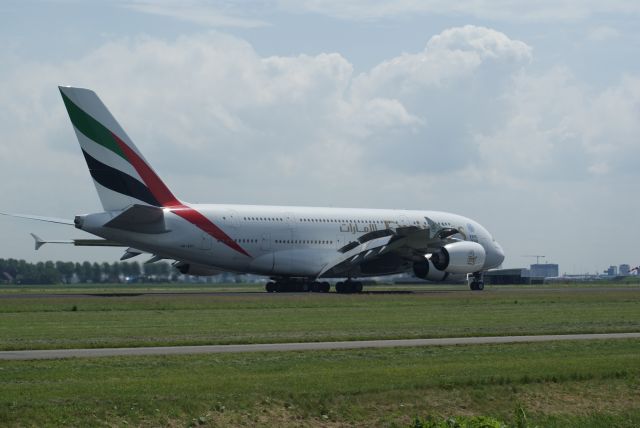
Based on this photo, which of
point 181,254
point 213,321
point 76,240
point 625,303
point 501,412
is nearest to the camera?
point 501,412

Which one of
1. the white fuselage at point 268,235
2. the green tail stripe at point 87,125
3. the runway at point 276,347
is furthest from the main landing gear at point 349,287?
the runway at point 276,347

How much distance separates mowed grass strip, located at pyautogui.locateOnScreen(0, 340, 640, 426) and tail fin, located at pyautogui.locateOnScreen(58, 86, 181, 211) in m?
31.4

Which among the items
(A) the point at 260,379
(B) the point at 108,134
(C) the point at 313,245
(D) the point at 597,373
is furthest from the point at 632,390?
(C) the point at 313,245

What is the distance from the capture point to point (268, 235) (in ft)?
209

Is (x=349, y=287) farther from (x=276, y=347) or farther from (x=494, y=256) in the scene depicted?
(x=276, y=347)

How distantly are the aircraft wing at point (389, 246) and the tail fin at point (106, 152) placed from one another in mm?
14541

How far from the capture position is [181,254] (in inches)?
2362

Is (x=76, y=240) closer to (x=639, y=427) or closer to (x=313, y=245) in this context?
(x=313, y=245)

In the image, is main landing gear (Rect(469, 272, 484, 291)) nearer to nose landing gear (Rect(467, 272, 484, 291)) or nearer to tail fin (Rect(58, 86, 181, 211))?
nose landing gear (Rect(467, 272, 484, 291))

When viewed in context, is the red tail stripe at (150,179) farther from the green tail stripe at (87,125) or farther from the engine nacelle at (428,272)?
the engine nacelle at (428,272)

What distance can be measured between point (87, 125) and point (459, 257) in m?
23.8

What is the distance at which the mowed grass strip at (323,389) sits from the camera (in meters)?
19.7

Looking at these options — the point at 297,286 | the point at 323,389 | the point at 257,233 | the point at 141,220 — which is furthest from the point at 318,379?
the point at 297,286

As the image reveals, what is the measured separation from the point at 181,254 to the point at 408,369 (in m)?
37.0
